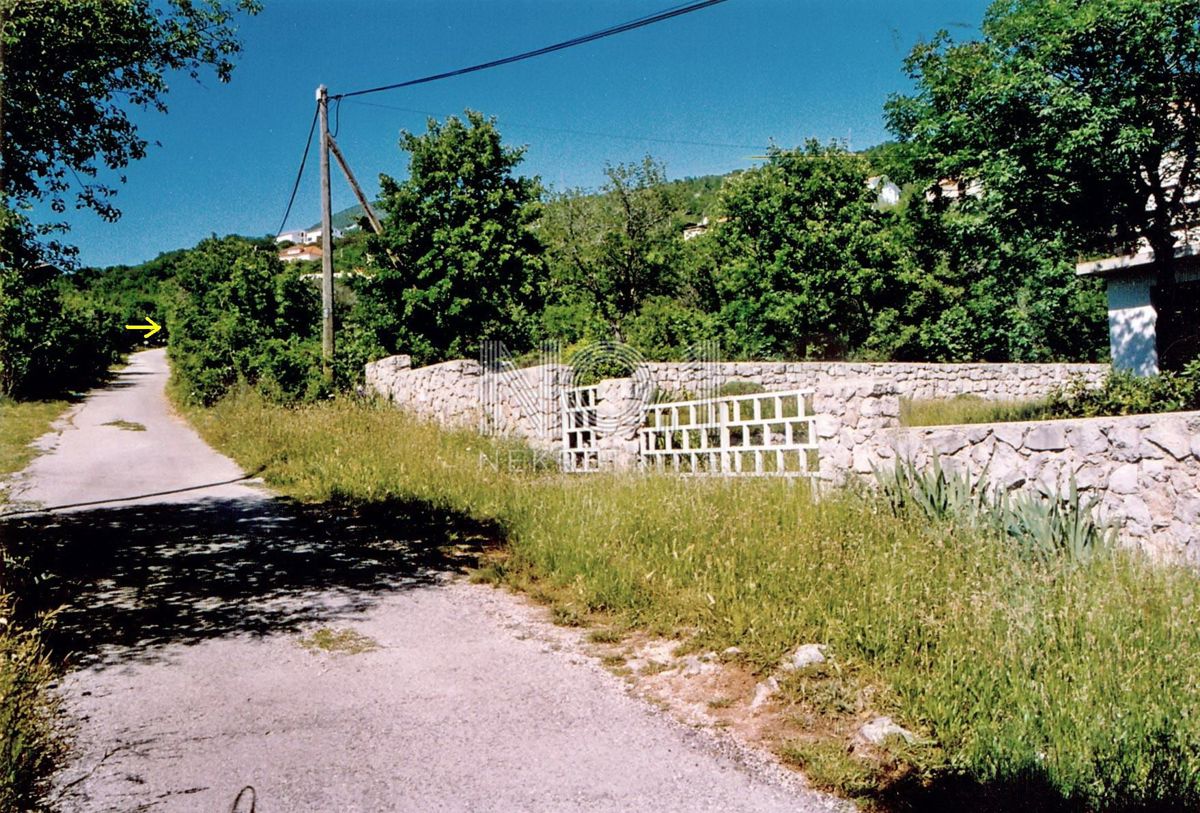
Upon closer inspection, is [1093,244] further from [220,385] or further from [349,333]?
[220,385]

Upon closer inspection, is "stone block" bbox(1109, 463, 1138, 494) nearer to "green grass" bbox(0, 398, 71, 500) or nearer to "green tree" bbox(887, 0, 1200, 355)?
"green tree" bbox(887, 0, 1200, 355)

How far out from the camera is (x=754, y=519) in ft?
19.5

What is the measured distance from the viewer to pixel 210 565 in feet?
22.2

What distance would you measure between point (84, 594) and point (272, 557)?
1570 mm

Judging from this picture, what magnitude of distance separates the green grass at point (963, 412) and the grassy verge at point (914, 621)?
295 inches

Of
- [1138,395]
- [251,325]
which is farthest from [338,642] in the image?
[251,325]

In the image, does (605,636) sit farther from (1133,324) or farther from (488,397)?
(1133,324)

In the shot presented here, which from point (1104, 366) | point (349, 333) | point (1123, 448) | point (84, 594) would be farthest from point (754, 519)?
point (1104, 366)

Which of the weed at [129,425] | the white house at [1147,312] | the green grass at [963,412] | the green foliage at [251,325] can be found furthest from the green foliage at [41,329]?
the white house at [1147,312]

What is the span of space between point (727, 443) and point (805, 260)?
56.0ft

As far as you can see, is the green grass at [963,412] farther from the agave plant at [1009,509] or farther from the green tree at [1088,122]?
the agave plant at [1009,509]

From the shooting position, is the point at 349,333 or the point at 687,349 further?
the point at 687,349

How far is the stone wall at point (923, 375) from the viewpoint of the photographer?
1744 cm

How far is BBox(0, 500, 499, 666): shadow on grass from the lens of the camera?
520 centimetres
